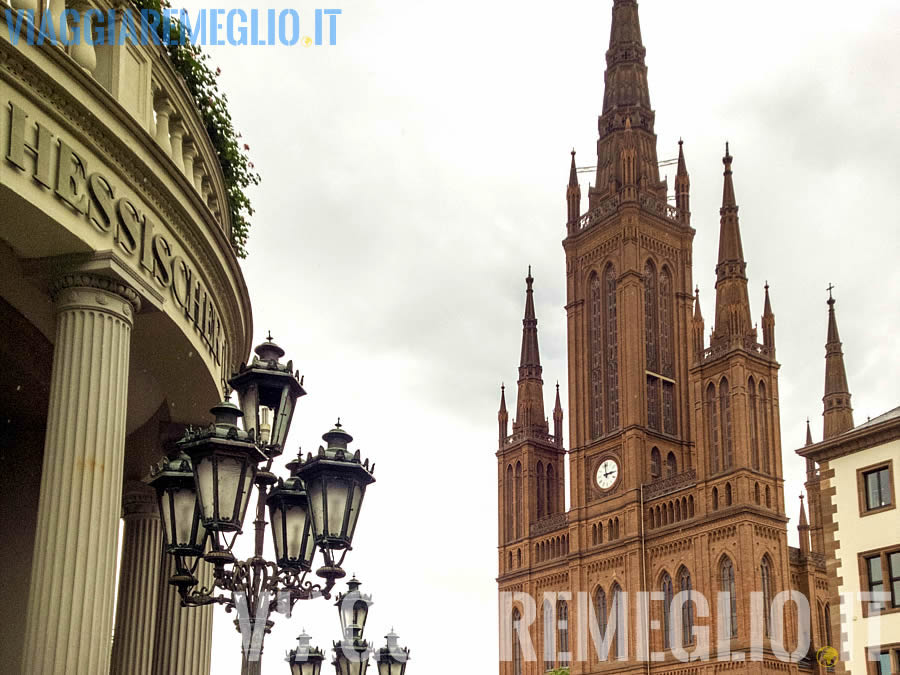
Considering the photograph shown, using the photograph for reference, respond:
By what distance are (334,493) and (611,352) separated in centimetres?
6937

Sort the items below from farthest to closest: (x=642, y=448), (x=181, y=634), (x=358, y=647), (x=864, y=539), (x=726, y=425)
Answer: (x=642, y=448)
(x=726, y=425)
(x=864, y=539)
(x=358, y=647)
(x=181, y=634)

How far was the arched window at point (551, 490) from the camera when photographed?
81.2m

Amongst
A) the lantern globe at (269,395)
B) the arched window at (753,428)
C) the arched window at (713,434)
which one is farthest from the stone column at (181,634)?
the arched window at (713,434)

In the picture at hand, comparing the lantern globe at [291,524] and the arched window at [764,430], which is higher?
the arched window at [764,430]

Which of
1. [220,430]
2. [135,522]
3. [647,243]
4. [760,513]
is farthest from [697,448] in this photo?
[220,430]

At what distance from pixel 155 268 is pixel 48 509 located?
2335 millimetres

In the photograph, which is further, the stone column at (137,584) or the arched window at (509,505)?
the arched window at (509,505)

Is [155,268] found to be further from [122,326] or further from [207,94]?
[207,94]

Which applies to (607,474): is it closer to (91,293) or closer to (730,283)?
(730,283)

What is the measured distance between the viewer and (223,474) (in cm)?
816

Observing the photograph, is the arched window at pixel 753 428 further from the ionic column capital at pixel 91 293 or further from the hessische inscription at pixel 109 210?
the ionic column capital at pixel 91 293

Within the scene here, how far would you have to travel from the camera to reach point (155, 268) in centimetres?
1067

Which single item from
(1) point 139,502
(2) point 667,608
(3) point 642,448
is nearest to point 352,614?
(1) point 139,502

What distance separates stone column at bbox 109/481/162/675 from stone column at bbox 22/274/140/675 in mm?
3253
